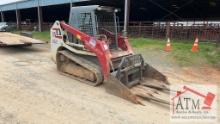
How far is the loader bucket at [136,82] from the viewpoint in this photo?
6.29 meters

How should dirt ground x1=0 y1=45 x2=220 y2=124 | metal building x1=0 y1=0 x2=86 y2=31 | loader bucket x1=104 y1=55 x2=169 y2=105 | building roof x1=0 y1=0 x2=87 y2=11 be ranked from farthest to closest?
building roof x1=0 y1=0 x2=87 y2=11, metal building x1=0 y1=0 x2=86 y2=31, loader bucket x1=104 y1=55 x2=169 y2=105, dirt ground x1=0 y1=45 x2=220 y2=124

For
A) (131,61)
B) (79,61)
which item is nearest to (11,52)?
(79,61)

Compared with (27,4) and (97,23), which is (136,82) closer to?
(97,23)

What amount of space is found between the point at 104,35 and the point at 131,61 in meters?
1.09

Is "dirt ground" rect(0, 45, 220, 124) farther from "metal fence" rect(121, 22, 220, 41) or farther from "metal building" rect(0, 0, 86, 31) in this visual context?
"metal building" rect(0, 0, 86, 31)

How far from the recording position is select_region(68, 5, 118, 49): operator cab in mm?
7484

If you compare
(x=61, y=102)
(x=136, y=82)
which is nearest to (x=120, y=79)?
(x=136, y=82)

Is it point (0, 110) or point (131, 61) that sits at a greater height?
point (131, 61)

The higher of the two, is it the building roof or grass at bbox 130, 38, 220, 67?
the building roof

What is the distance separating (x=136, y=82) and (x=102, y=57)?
1.18 m

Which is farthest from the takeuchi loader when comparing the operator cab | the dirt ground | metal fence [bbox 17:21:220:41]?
metal fence [bbox 17:21:220:41]

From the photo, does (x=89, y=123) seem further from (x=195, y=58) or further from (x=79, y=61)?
(x=195, y=58)

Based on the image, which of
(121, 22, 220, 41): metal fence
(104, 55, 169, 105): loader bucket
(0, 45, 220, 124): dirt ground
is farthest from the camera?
(121, 22, 220, 41): metal fence

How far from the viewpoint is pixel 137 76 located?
7.43 metres
